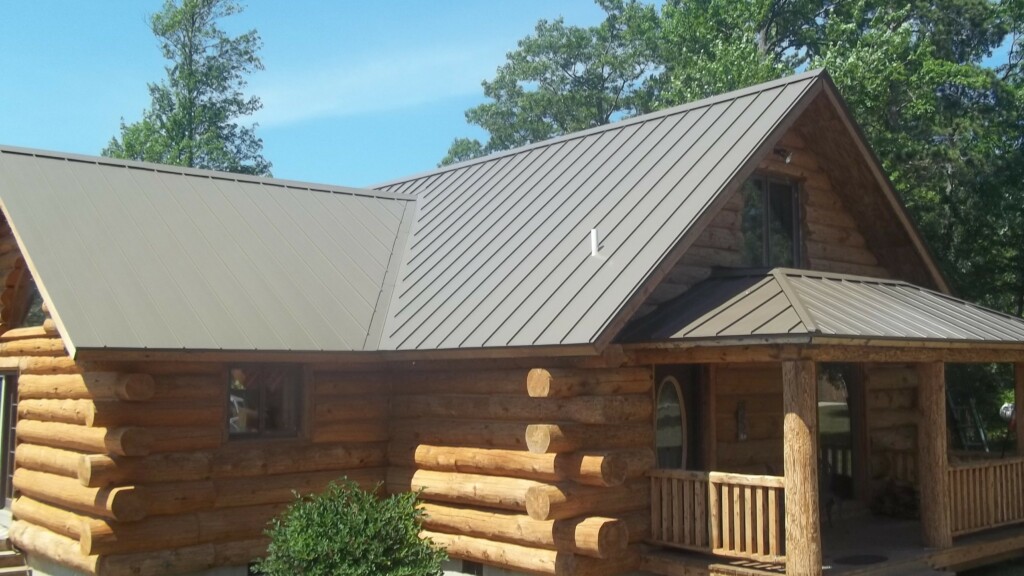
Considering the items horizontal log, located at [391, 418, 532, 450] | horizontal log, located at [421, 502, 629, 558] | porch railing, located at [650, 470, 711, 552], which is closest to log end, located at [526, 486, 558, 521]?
horizontal log, located at [421, 502, 629, 558]

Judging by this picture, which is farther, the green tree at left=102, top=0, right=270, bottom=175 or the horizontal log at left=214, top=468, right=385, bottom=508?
the green tree at left=102, top=0, right=270, bottom=175

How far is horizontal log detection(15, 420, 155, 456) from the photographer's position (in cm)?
1192

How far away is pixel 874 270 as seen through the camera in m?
16.5

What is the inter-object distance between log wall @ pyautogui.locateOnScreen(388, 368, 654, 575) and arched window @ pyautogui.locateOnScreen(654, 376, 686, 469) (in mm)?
842

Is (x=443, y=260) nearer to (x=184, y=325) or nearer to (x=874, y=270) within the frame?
(x=184, y=325)

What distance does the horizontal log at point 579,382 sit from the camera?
11672mm

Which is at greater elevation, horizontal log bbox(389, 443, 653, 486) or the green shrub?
horizontal log bbox(389, 443, 653, 486)

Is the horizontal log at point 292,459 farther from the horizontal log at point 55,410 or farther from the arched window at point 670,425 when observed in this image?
the arched window at point 670,425

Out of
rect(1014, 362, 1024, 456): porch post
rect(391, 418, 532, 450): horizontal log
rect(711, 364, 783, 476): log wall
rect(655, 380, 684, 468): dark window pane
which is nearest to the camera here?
rect(391, 418, 532, 450): horizontal log

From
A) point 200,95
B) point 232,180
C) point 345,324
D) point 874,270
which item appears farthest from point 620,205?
point 200,95

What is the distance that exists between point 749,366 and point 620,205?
2958mm

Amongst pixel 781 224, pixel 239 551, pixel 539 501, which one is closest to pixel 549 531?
pixel 539 501

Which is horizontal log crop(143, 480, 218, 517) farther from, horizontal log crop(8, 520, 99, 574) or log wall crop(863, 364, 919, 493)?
log wall crop(863, 364, 919, 493)

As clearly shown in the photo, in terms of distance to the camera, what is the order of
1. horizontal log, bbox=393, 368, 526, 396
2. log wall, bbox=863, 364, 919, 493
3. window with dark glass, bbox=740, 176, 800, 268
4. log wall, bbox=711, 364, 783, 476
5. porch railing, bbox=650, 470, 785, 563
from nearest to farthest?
porch railing, bbox=650, 470, 785, 563 < horizontal log, bbox=393, 368, 526, 396 < log wall, bbox=711, 364, 783, 476 < window with dark glass, bbox=740, 176, 800, 268 < log wall, bbox=863, 364, 919, 493
